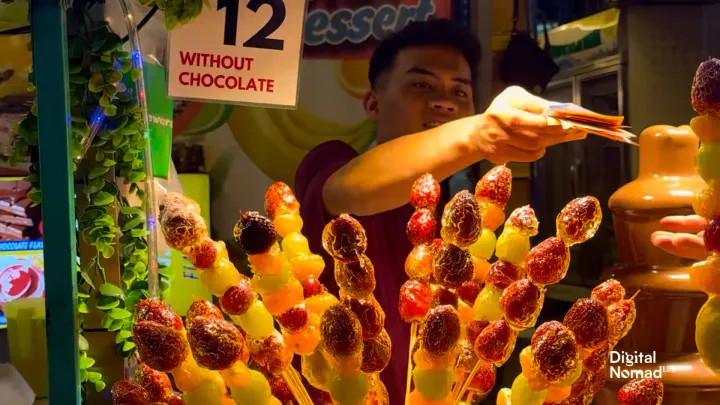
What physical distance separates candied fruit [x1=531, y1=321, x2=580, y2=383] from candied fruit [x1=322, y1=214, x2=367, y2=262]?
238 millimetres

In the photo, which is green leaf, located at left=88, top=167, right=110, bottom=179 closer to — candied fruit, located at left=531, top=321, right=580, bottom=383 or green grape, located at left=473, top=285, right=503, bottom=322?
green grape, located at left=473, top=285, right=503, bottom=322

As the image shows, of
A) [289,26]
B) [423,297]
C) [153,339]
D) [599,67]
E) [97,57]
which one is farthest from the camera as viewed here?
[599,67]

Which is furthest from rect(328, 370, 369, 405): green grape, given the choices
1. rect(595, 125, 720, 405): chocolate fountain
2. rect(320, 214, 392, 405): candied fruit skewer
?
rect(595, 125, 720, 405): chocolate fountain

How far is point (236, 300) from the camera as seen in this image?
2.92 feet

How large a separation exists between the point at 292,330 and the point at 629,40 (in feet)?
4.13

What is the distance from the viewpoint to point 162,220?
0.87 m

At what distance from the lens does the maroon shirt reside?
1.77 meters

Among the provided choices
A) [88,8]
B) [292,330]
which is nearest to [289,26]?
[88,8]

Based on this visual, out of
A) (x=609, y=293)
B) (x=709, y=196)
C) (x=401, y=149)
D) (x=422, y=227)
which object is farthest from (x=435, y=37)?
(x=709, y=196)

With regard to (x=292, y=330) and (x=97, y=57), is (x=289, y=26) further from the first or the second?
(x=292, y=330)

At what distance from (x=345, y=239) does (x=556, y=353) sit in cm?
27

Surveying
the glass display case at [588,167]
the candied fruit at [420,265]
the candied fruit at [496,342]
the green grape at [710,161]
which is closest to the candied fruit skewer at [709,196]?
the green grape at [710,161]

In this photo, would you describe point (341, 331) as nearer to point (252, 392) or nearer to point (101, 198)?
point (252, 392)

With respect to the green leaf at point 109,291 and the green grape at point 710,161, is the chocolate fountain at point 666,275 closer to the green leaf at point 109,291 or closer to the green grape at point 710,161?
the green grape at point 710,161
